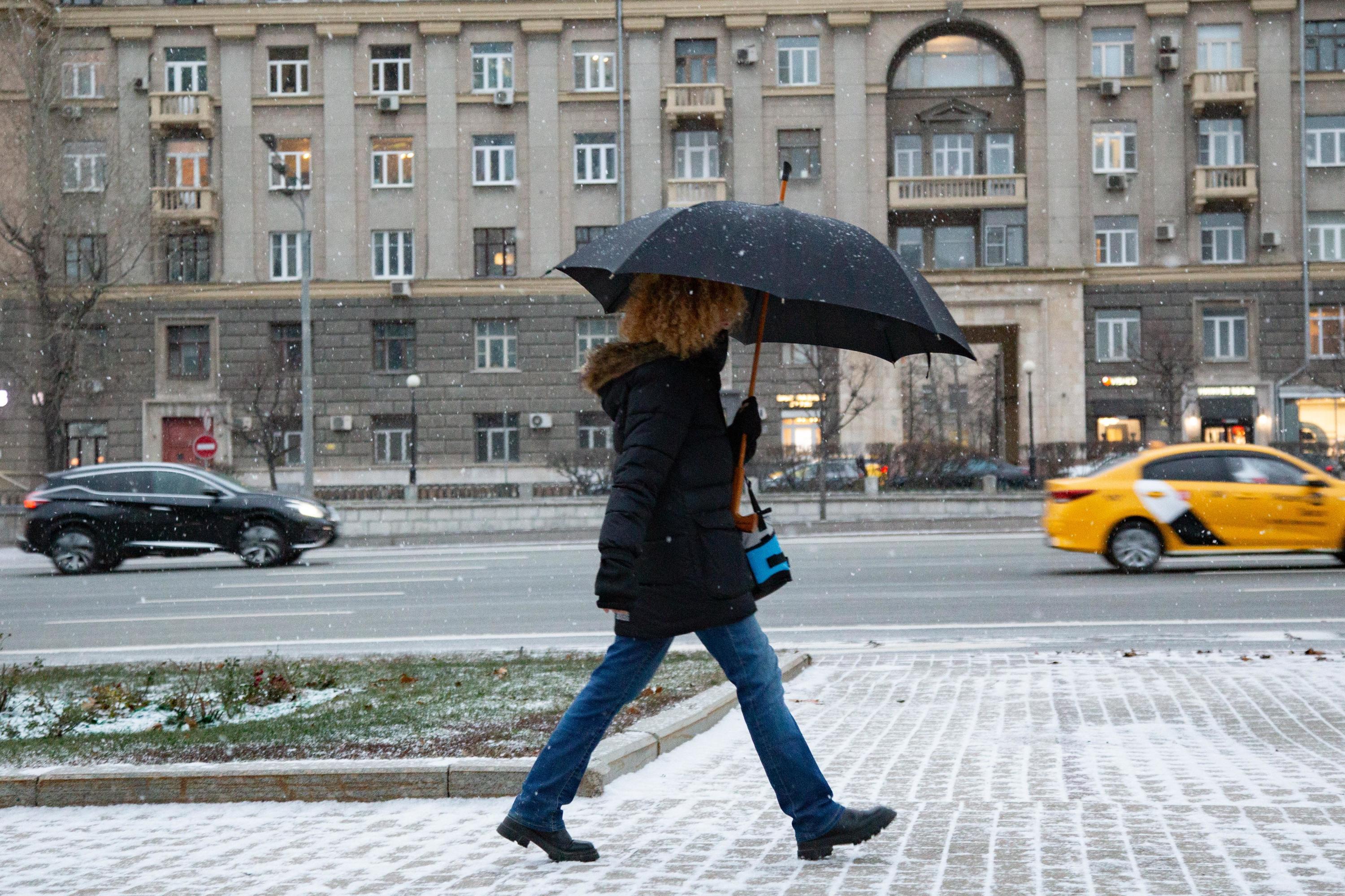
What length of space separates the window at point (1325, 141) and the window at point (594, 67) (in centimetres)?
2240

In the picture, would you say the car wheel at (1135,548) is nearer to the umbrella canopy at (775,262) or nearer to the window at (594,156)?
the umbrella canopy at (775,262)

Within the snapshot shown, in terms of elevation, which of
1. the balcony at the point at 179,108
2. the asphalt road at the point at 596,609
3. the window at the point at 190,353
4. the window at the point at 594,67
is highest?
the window at the point at 594,67

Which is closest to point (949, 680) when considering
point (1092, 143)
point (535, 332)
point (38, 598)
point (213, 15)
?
point (38, 598)

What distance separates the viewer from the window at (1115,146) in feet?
143

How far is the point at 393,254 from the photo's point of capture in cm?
4381

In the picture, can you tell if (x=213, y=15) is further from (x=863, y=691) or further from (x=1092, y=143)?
(x=863, y=691)

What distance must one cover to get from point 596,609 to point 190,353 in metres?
33.7

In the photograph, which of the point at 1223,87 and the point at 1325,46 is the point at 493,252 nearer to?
the point at 1223,87

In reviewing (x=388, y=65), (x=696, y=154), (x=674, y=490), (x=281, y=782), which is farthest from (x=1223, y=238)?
(x=674, y=490)

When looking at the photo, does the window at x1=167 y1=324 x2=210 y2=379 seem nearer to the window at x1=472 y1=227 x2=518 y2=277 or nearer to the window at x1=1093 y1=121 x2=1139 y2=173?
the window at x1=472 y1=227 x2=518 y2=277

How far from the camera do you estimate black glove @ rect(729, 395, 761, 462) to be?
4480mm

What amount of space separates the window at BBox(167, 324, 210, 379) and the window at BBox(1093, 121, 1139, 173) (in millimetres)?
29497

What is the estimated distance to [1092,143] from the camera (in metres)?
43.6

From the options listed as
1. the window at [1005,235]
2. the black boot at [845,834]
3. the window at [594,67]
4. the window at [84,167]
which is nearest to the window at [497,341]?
the window at [594,67]
